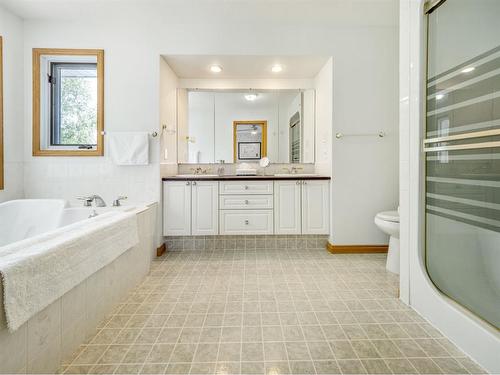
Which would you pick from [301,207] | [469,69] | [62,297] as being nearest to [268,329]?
[62,297]

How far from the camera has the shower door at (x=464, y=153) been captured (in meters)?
1.19

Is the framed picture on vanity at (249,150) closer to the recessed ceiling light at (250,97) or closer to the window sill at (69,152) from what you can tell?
the recessed ceiling light at (250,97)

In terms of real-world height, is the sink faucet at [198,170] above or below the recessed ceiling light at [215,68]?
below

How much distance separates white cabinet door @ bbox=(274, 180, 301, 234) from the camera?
9.33ft

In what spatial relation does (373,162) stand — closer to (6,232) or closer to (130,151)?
(130,151)

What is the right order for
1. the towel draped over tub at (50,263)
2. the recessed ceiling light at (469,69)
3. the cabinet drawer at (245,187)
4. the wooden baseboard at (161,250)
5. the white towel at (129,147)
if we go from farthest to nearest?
the cabinet drawer at (245,187)
the wooden baseboard at (161,250)
the white towel at (129,147)
the recessed ceiling light at (469,69)
the towel draped over tub at (50,263)

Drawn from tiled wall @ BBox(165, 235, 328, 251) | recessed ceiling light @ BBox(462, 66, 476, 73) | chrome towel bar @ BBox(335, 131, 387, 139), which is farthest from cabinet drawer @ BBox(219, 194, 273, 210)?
recessed ceiling light @ BBox(462, 66, 476, 73)

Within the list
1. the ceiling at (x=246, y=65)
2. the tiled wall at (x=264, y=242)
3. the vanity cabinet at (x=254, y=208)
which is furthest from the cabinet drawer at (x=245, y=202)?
the ceiling at (x=246, y=65)

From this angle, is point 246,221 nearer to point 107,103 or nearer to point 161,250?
point 161,250

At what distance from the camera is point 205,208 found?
9.25 ft

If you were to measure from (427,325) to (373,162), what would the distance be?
1675 mm

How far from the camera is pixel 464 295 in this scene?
4.34 ft

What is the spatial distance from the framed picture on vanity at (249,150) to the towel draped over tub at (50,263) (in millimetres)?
1988

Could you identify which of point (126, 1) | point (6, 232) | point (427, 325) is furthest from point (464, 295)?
point (126, 1)
